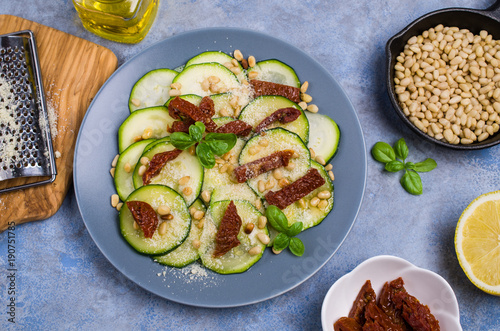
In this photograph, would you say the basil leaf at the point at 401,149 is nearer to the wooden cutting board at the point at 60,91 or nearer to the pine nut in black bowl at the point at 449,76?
the pine nut in black bowl at the point at 449,76

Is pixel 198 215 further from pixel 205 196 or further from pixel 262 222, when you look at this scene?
pixel 262 222

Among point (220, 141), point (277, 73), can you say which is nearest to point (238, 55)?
point (277, 73)

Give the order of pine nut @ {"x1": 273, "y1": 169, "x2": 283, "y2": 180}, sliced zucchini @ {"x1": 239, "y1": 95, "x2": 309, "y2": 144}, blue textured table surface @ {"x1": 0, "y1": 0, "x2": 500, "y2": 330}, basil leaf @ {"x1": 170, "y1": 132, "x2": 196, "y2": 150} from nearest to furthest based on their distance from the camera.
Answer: basil leaf @ {"x1": 170, "y1": 132, "x2": 196, "y2": 150} < pine nut @ {"x1": 273, "y1": 169, "x2": 283, "y2": 180} < sliced zucchini @ {"x1": 239, "y1": 95, "x2": 309, "y2": 144} < blue textured table surface @ {"x1": 0, "y1": 0, "x2": 500, "y2": 330}

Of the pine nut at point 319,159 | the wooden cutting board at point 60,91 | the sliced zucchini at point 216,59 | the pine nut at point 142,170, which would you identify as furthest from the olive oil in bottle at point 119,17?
the pine nut at point 319,159

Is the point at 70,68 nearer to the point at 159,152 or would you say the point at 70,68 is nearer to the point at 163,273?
the point at 159,152

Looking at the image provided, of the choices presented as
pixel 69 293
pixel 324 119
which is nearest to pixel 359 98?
pixel 324 119

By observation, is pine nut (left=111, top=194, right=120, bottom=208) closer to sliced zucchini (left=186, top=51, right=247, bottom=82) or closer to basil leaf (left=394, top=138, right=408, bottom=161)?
sliced zucchini (left=186, top=51, right=247, bottom=82)

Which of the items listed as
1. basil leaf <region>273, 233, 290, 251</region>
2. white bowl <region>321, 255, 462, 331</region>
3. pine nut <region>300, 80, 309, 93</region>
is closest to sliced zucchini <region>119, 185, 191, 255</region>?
basil leaf <region>273, 233, 290, 251</region>

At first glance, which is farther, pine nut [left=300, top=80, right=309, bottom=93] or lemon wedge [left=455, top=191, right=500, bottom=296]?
pine nut [left=300, top=80, right=309, bottom=93]
